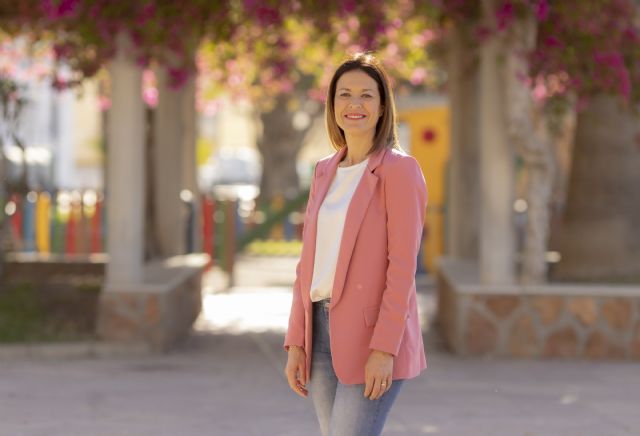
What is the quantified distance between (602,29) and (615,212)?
214 centimetres

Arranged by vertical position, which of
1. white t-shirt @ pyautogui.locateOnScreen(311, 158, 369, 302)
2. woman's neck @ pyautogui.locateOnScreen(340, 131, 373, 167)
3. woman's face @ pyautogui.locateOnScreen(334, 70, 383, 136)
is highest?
woman's face @ pyautogui.locateOnScreen(334, 70, 383, 136)

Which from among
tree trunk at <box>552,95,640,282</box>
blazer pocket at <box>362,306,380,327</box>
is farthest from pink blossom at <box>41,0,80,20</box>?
blazer pocket at <box>362,306,380,327</box>

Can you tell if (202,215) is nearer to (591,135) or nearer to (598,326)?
(591,135)

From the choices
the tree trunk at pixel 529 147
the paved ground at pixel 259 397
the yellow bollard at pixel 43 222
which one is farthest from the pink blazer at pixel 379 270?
the yellow bollard at pixel 43 222

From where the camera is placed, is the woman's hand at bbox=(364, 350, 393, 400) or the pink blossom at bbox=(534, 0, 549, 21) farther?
the pink blossom at bbox=(534, 0, 549, 21)

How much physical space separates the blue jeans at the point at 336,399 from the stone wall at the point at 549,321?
6263 mm

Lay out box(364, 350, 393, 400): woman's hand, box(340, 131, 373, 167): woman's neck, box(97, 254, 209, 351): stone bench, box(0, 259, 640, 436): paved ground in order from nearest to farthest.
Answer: box(364, 350, 393, 400): woman's hand < box(340, 131, 373, 167): woman's neck < box(0, 259, 640, 436): paved ground < box(97, 254, 209, 351): stone bench

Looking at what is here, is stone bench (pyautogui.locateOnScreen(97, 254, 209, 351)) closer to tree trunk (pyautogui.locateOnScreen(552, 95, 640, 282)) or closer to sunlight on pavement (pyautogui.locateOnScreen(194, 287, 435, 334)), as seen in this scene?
sunlight on pavement (pyautogui.locateOnScreen(194, 287, 435, 334))

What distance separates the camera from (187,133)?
46.6 ft

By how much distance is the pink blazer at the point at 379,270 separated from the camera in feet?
13.2

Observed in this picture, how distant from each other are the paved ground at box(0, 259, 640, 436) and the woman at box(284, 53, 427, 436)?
3178mm

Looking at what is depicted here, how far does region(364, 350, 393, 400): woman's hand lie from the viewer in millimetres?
3990

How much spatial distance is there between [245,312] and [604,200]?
3.98 metres

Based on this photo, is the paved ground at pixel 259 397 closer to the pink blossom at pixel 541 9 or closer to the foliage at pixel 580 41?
the foliage at pixel 580 41
